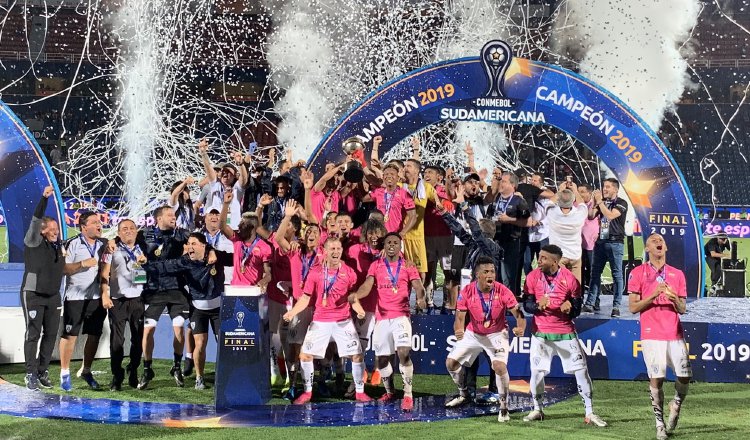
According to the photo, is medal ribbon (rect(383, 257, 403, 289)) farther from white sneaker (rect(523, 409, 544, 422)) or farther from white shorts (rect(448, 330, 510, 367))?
white sneaker (rect(523, 409, 544, 422))

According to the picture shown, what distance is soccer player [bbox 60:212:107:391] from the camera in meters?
9.75

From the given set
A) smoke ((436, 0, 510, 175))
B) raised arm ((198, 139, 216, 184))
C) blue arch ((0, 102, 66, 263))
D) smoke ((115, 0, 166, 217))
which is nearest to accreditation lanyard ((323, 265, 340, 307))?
raised arm ((198, 139, 216, 184))

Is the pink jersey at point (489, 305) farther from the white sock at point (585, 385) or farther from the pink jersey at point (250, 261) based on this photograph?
the pink jersey at point (250, 261)

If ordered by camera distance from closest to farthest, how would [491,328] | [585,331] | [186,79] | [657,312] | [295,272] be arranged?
[657,312] < [491,328] < [295,272] < [585,331] < [186,79]

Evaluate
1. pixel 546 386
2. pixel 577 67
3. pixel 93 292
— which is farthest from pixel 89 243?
pixel 577 67

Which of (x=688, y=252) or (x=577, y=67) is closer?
(x=688, y=252)

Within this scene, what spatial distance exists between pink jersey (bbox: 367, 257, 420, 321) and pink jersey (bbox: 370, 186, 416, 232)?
1294mm

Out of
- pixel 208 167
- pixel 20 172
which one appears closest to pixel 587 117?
pixel 208 167

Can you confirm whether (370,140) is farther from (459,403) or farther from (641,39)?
(641,39)

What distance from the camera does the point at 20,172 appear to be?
1328cm

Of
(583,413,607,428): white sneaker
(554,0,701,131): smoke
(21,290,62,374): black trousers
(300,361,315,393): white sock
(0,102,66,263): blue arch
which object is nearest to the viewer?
(583,413,607,428): white sneaker

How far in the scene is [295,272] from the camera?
955 cm

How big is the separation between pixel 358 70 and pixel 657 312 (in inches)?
725

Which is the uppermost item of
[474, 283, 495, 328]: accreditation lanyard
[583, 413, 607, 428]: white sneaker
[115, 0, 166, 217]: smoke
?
[115, 0, 166, 217]: smoke
